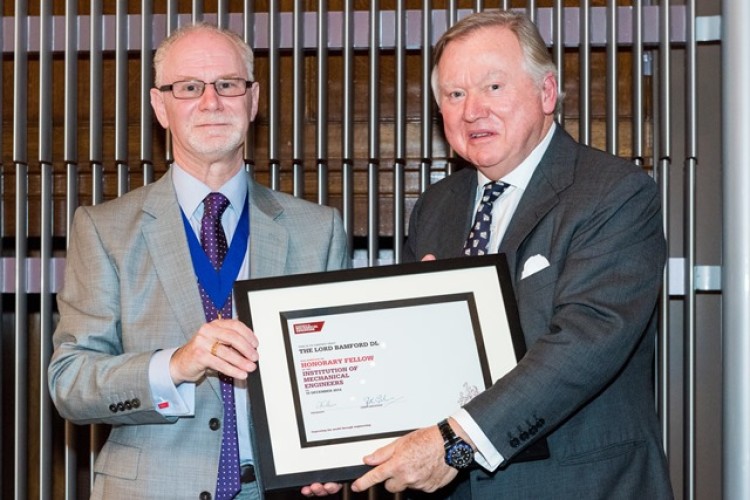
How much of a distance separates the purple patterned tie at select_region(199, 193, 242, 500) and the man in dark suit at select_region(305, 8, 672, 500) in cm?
31

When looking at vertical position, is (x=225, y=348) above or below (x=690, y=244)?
below

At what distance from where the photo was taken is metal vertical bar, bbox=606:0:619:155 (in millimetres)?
3439

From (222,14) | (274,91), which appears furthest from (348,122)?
(222,14)

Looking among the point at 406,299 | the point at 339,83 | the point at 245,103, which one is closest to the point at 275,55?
the point at 339,83

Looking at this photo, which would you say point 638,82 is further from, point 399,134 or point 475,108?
point 475,108

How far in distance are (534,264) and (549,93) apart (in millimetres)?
450

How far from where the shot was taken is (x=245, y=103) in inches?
97.4

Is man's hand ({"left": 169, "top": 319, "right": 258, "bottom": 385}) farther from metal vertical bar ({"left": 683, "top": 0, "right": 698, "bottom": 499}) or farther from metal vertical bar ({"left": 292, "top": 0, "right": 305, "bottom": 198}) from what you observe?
metal vertical bar ({"left": 683, "top": 0, "right": 698, "bottom": 499})

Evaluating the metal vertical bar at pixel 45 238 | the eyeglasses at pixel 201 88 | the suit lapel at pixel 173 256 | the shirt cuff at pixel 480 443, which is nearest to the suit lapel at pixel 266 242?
the suit lapel at pixel 173 256

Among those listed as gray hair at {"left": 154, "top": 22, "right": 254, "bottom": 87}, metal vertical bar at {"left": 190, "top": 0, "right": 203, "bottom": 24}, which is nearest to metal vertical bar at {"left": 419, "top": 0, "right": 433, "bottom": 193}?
metal vertical bar at {"left": 190, "top": 0, "right": 203, "bottom": 24}

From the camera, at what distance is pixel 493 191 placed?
2438 mm

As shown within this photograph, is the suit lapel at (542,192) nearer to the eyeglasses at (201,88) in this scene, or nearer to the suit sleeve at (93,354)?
the eyeglasses at (201,88)

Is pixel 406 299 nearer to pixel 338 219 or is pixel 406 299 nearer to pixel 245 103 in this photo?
pixel 338 219

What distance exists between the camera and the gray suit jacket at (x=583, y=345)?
209 centimetres
